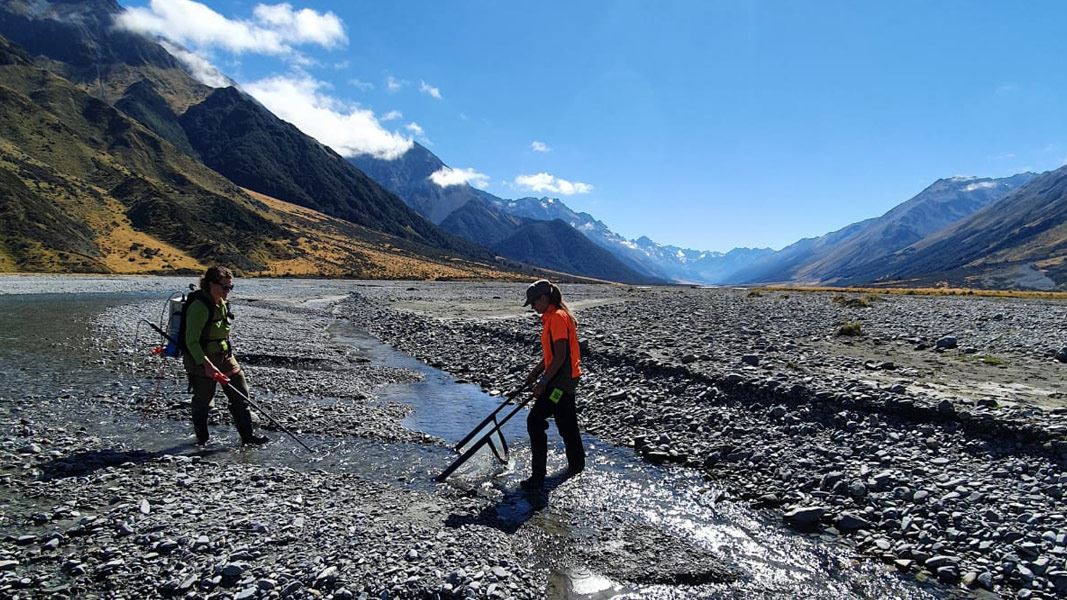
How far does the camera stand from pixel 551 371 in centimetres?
963

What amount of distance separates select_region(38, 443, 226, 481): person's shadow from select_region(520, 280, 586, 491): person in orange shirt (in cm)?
632

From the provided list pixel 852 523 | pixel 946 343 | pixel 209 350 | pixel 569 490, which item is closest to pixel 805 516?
pixel 852 523

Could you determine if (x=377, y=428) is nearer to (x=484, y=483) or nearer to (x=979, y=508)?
(x=484, y=483)

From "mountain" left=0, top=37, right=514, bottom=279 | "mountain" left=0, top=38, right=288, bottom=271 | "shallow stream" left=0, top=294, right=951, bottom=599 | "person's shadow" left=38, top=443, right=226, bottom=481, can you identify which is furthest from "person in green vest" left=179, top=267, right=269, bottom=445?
"mountain" left=0, top=38, right=288, bottom=271

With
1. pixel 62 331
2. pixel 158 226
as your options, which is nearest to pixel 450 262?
pixel 158 226

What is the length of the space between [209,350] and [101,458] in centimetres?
256

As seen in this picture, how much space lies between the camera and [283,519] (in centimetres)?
802

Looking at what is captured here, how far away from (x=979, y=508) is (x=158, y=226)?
479 feet

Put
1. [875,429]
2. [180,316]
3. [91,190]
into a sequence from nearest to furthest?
1. [180,316]
2. [875,429]
3. [91,190]

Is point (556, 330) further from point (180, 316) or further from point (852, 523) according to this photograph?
point (180, 316)

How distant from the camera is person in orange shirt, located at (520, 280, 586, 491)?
966cm

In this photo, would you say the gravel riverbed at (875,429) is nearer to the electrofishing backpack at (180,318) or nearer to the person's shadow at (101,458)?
the person's shadow at (101,458)

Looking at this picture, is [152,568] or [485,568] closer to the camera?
[152,568]

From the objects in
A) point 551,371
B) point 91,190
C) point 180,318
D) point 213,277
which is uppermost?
A: point 91,190
